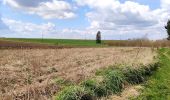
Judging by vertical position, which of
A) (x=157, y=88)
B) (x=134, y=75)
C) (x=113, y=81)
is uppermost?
(x=113, y=81)

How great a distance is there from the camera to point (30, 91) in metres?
10.8

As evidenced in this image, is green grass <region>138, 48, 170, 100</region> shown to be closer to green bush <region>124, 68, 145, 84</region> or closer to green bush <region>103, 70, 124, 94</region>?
green bush <region>124, 68, 145, 84</region>

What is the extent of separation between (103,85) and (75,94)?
211cm

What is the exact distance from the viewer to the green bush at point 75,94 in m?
10.6

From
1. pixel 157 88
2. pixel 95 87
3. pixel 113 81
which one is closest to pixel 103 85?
pixel 95 87

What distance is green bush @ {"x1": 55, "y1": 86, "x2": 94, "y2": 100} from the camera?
10.6m

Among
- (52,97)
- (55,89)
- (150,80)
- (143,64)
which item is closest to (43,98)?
(52,97)

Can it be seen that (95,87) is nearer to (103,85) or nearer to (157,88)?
(103,85)

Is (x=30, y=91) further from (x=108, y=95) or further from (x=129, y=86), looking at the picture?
(x=129, y=86)

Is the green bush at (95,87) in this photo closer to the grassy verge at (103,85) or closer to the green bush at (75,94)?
the grassy verge at (103,85)

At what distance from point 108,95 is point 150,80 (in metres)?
5.57

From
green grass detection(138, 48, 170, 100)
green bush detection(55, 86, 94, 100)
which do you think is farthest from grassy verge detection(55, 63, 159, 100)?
green grass detection(138, 48, 170, 100)

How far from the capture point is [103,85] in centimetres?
1280

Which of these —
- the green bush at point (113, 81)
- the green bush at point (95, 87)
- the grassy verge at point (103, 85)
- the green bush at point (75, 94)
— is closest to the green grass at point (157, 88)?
the grassy verge at point (103, 85)
